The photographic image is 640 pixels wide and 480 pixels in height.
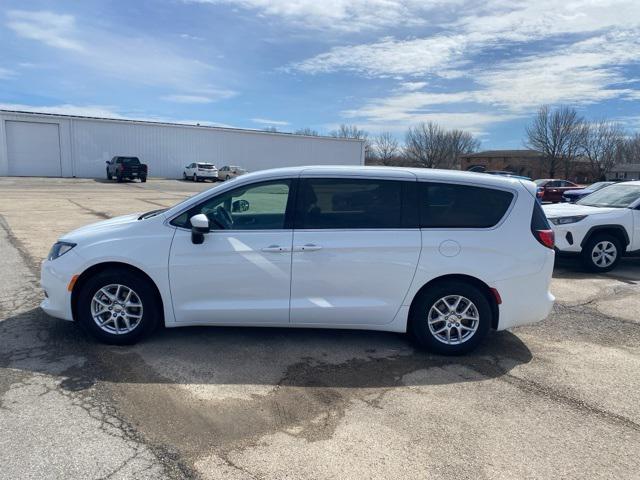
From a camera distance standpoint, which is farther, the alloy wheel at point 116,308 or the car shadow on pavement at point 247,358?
the alloy wheel at point 116,308

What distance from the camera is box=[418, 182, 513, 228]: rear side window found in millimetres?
4449

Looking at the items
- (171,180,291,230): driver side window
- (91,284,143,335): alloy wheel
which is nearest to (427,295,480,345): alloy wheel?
(171,180,291,230): driver side window

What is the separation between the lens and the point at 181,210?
4449 mm

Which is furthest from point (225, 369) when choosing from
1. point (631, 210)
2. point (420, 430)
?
point (631, 210)

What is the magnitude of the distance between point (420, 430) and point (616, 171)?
82048 millimetres

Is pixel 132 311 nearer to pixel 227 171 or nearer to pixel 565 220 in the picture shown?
pixel 565 220

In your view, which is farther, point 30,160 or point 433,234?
point 30,160

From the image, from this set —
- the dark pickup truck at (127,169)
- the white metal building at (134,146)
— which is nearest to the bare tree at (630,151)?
the white metal building at (134,146)

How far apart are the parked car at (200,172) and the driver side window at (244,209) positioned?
128 ft

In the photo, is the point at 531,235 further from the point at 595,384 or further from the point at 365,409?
the point at 365,409

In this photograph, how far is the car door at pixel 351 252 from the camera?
14.2 feet

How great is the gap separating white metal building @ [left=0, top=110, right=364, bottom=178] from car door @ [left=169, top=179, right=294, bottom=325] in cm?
4054

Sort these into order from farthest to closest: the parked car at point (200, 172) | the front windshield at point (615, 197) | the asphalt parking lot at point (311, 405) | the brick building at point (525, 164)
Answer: the brick building at point (525, 164) → the parked car at point (200, 172) → the front windshield at point (615, 197) → the asphalt parking lot at point (311, 405)

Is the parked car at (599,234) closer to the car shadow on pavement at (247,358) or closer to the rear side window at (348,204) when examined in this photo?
the car shadow on pavement at (247,358)
